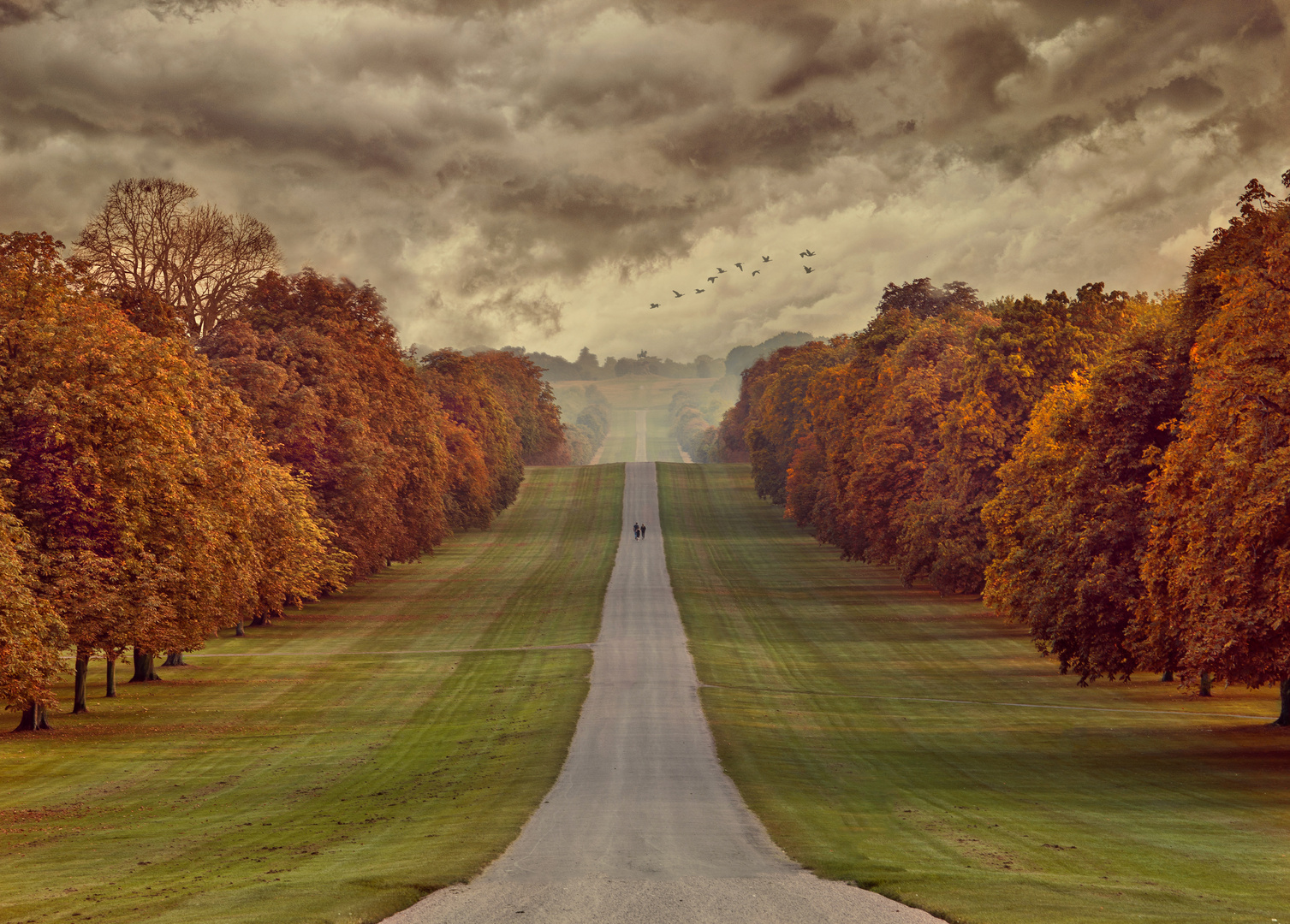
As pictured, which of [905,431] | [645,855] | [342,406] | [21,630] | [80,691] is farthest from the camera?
[905,431]

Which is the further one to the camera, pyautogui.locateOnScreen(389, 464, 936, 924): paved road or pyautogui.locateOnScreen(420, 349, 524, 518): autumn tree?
pyautogui.locateOnScreen(420, 349, 524, 518): autumn tree

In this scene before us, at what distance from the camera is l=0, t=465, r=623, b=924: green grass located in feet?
53.8

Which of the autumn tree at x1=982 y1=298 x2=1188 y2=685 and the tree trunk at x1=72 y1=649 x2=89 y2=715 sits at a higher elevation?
the autumn tree at x1=982 y1=298 x2=1188 y2=685

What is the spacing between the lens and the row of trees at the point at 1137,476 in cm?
2492

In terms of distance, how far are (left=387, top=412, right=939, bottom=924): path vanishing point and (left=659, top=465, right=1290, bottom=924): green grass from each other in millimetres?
857

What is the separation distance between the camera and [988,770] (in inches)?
1101

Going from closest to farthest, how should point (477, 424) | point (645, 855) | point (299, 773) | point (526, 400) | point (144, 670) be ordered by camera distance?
point (645, 855) → point (299, 773) → point (144, 670) → point (477, 424) → point (526, 400)

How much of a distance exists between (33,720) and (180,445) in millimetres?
8801

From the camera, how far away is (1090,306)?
5559 cm

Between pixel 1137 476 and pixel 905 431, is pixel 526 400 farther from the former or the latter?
pixel 1137 476

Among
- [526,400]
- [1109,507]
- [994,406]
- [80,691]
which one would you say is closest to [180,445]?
[80,691]

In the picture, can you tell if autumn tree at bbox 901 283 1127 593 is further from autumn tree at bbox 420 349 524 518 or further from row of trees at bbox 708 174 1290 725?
autumn tree at bbox 420 349 524 518

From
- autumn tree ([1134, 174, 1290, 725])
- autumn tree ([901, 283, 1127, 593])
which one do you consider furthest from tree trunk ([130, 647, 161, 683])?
autumn tree ([901, 283, 1127, 593])

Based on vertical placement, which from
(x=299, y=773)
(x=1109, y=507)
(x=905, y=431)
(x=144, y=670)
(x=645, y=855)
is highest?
(x=905, y=431)
